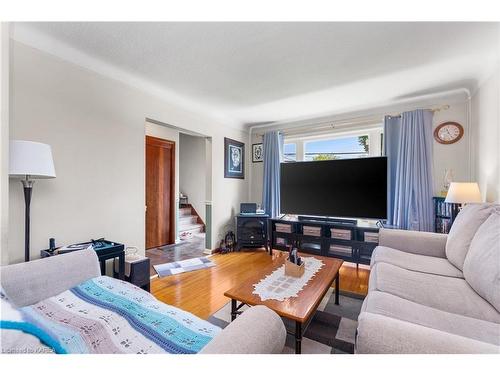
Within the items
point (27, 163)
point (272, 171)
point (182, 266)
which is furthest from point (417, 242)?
point (27, 163)

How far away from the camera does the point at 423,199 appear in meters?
2.73

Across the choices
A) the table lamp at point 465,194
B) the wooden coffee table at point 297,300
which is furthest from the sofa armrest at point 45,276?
the table lamp at point 465,194

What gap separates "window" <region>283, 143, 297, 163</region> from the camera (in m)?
3.99

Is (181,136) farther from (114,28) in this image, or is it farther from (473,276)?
(473,276)

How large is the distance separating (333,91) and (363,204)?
4.86 feet

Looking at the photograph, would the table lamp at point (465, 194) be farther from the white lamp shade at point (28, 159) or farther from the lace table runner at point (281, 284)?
the white lamp shade at point (28, 159)

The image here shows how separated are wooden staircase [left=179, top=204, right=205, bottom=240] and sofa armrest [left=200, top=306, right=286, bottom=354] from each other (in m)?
4.01

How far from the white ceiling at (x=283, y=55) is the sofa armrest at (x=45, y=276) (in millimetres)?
1612

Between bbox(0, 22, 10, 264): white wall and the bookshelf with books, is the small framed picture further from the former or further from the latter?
bbox(0, 22, 10, 264): white wall

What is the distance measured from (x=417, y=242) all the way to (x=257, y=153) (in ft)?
9.45

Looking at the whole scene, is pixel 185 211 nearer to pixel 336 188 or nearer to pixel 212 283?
pixel 212 283

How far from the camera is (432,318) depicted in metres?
1.06

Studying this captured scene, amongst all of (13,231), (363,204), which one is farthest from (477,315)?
(13,231)

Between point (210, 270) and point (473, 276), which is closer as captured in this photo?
point (473, 276)
